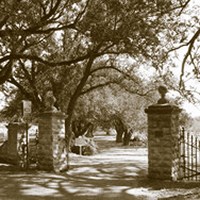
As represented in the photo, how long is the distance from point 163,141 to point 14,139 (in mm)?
7583

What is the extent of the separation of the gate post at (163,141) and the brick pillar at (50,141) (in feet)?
11.6

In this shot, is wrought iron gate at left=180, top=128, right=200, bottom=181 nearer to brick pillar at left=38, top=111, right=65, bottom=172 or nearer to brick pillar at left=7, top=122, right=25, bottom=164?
brick pillar at left=38, top=111, right=65, bottom=172

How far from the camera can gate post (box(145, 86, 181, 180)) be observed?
11484 mm

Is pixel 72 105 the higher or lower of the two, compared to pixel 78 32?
lower

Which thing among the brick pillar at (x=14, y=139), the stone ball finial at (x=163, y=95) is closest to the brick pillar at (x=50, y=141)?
the brick pillar at (x=14, y=139)

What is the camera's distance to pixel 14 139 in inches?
650

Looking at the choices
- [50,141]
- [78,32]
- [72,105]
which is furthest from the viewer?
[72,105]

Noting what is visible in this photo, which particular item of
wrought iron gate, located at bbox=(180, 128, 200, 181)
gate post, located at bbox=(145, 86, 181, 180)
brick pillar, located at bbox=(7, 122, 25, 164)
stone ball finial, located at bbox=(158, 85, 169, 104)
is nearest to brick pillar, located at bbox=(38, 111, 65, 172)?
brick pillar, located at bbox=(7, 122, 25, 164)

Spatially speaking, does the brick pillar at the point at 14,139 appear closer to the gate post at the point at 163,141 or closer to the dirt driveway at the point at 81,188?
the dirt driveway at the point at 81,188

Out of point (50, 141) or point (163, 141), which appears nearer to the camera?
point (163, 141)

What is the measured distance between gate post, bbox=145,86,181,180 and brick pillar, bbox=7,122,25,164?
6912 millimetres

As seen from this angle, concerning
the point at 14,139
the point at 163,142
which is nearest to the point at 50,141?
the point at 14,139

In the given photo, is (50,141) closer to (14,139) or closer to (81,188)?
(81,188)

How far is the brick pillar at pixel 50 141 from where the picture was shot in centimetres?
1326
